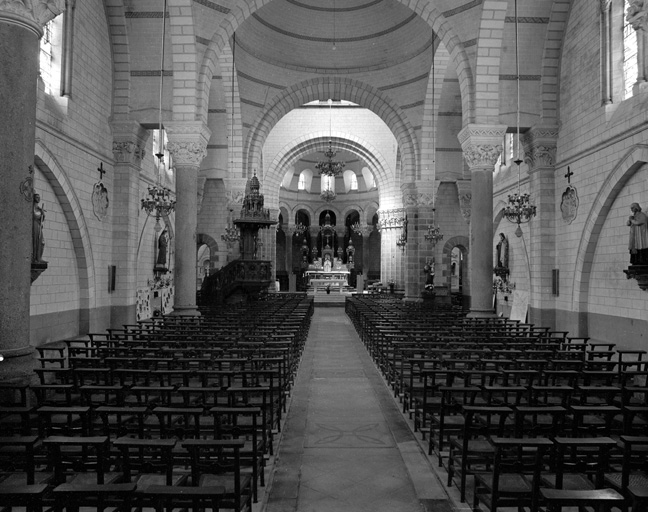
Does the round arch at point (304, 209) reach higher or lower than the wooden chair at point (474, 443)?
higher

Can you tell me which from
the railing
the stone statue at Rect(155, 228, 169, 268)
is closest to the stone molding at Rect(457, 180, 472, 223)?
the railing

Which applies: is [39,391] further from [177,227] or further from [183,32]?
[183,32]

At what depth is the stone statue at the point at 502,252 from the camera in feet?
71.2

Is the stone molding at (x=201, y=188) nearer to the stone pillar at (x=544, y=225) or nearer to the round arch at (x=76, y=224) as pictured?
the round arch at (x=76, y=224)

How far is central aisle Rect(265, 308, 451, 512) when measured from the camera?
493 centimetres

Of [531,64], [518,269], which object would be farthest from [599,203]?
[518,269]

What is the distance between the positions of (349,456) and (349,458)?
0.22 feet

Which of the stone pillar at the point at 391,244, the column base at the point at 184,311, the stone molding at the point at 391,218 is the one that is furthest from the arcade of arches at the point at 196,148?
the stone pillar at the point at 391,244

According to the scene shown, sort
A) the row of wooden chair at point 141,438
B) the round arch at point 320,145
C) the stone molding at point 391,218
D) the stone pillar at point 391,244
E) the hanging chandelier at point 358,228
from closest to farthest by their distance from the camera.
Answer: the row of wooden chair at point 141,438 < the stone pillar at point 391,244 < the stone molding at point 391,218 < the round arch at point 320,145 < the hanging chandelier at point 358,228

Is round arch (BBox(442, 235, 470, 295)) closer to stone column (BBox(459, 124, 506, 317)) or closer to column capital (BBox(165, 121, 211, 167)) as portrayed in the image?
stone column (BBox(459, 124, 506, 317))

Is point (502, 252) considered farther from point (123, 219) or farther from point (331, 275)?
point (331, 275)

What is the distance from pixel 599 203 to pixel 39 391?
13.0 meters

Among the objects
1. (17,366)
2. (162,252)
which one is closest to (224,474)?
(17,366)

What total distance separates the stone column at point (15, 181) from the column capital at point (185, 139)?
27.4 ft
